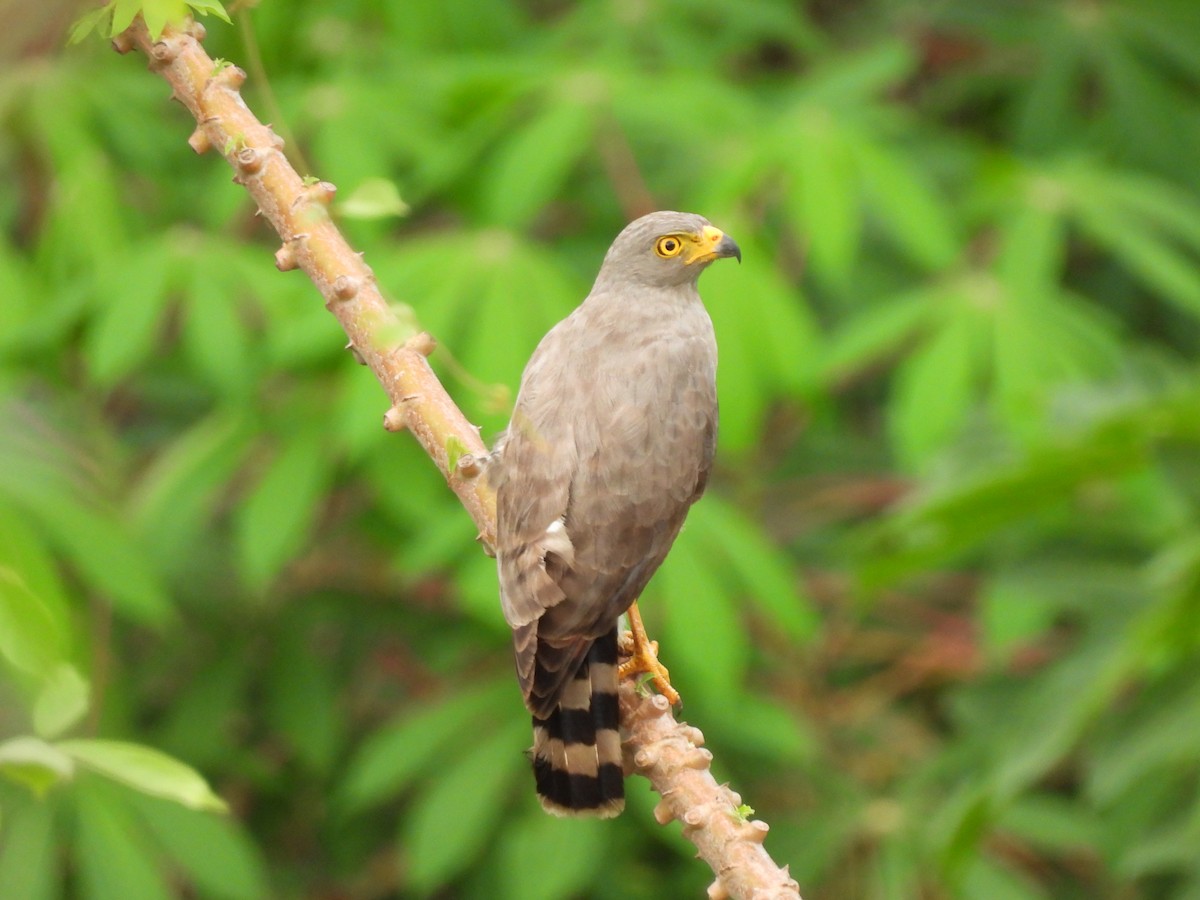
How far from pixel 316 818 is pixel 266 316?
1968mm

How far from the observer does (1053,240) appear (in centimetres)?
507

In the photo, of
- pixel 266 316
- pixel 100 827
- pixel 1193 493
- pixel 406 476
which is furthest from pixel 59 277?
pixel 1193 493

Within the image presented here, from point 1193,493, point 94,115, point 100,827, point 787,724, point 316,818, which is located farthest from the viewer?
point 316,818

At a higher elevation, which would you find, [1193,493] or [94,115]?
[94,115]

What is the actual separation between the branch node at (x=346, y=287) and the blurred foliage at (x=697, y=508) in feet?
5.44

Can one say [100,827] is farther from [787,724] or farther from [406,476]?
[787,724]

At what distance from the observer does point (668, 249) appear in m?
3.01

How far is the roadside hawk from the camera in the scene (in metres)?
2.35

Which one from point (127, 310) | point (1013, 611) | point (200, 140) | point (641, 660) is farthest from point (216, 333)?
point (1013, 611)

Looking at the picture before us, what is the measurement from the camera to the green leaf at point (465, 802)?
171 inches

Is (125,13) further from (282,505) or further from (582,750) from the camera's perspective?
(282,505)

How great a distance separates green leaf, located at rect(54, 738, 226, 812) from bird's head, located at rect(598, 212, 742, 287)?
162 centimetres

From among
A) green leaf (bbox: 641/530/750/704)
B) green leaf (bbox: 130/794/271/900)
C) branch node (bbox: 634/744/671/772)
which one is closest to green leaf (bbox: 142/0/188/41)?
branch node (bbox: 634/744/671/772)

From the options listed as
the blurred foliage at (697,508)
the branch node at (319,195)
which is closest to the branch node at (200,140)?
the branch node at (319,195)
